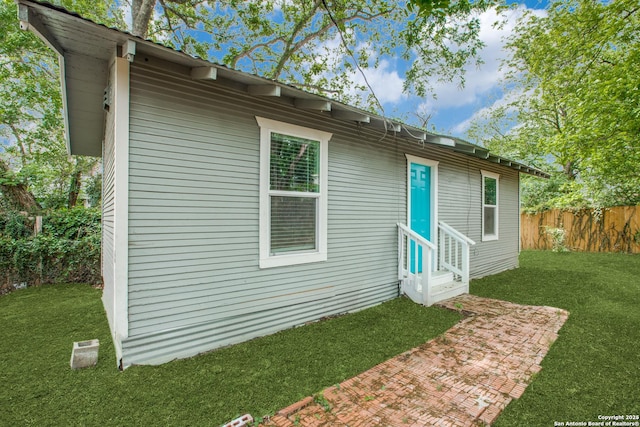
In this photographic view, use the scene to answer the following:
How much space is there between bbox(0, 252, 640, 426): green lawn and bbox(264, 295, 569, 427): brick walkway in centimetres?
12

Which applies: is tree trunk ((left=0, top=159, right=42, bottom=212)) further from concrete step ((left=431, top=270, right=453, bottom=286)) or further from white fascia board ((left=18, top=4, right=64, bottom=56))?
concrete step ((left=431, top=270, right=453, bottom=286))

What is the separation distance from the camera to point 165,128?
9.04 ft

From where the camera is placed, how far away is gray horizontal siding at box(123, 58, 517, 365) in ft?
8.66

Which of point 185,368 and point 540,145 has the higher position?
point 540,145

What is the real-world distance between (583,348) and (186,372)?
4.09 m

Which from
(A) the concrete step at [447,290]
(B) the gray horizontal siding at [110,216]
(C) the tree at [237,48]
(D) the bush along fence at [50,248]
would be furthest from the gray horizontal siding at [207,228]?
(C) the tree at [237,48]

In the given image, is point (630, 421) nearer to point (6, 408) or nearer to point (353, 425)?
point (353, 425)

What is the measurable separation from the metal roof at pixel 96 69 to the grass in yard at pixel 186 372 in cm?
270

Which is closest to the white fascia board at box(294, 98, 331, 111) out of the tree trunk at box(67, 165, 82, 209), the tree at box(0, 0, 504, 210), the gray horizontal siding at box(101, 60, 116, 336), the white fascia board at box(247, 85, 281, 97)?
the white fascia board at box(247, 85, 281, 97)

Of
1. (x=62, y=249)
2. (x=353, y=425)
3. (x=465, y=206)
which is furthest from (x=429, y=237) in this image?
(x=62, y=249)

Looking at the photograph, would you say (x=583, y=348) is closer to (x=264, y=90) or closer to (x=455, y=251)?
(x=455, y=251)

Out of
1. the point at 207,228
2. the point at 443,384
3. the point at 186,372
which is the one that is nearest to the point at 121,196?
the point at 207,228

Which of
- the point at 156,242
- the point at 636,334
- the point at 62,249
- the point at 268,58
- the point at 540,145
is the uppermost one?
the point at 268,58

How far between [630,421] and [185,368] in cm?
345
